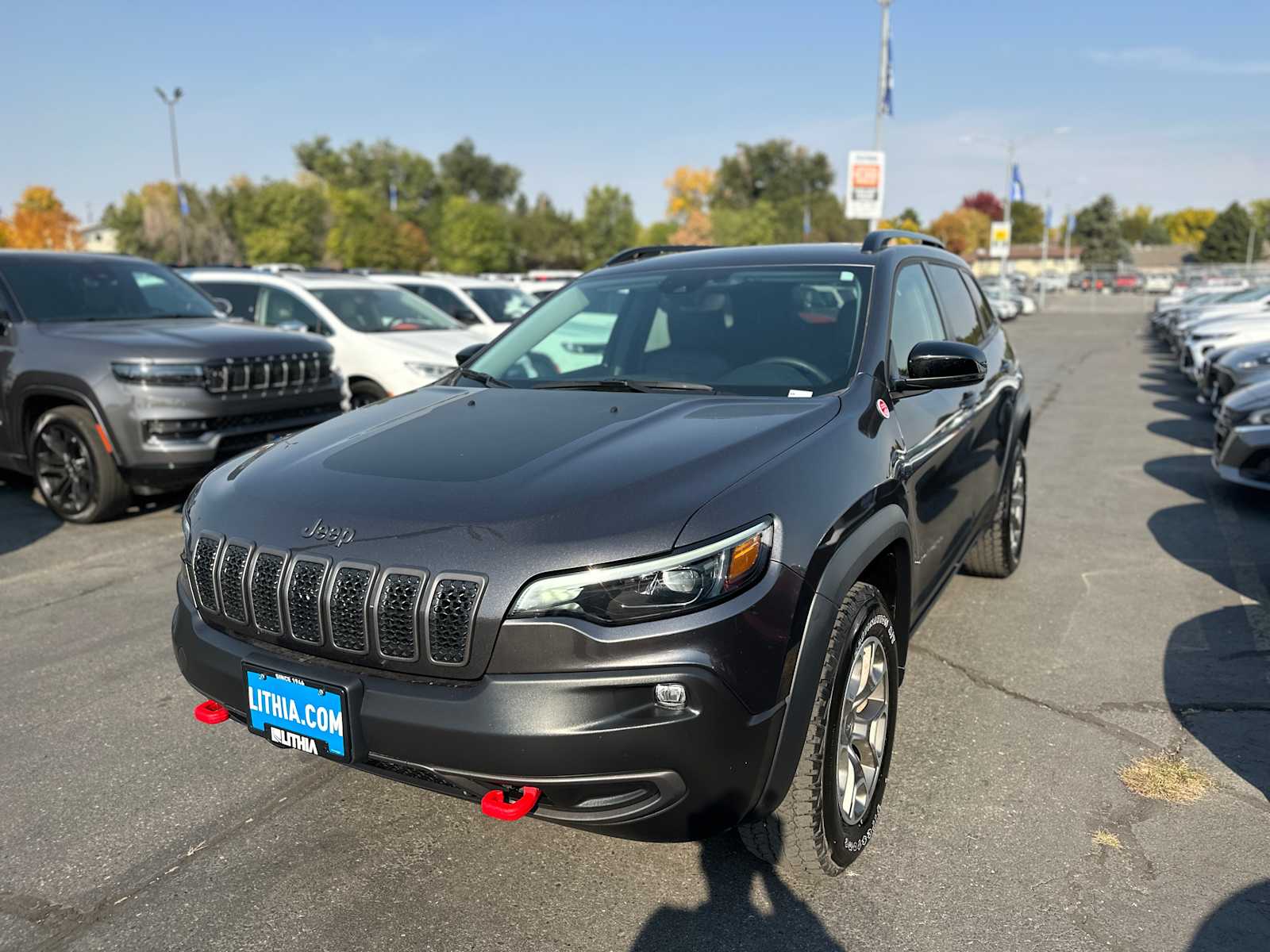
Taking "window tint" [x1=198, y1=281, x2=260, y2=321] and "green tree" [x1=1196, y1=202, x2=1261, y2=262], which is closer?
"window tint" [x1=198, y1=281, x2=260, y2=321]

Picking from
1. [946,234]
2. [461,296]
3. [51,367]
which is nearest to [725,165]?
[946,234]

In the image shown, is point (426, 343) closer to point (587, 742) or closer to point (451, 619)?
point (451, 619)

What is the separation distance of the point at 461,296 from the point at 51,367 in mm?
7630

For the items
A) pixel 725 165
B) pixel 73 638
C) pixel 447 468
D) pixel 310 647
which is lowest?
pixel 73 638

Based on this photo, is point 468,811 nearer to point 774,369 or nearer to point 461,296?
point 774,369

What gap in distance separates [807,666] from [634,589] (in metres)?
0.52

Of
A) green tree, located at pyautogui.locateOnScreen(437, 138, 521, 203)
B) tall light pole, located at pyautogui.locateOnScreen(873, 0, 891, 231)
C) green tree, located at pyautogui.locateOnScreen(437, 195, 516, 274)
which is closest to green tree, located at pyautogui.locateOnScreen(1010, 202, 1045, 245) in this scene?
green tree, located at pyautogui.locateOnScreen(437, 138, 521, 203)

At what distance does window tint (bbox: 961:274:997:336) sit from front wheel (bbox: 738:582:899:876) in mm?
2843

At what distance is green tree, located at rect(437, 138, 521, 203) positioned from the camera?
111375 mm

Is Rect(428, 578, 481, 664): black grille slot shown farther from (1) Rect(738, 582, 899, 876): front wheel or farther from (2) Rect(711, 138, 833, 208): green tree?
(2) Rect(711, 138, 833, 208): green tree

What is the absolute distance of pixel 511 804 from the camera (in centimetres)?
239

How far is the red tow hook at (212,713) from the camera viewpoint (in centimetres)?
292

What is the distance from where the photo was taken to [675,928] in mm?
2678

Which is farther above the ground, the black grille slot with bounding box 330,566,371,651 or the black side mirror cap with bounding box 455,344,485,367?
the black side mirror cap with bounding box 455,344,485,367
